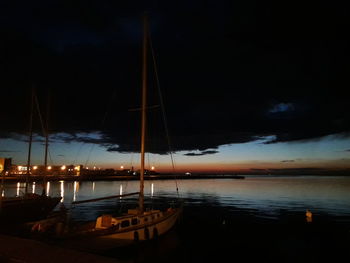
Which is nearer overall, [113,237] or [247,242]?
[113,237]

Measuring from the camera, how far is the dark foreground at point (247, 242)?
22.5 meters

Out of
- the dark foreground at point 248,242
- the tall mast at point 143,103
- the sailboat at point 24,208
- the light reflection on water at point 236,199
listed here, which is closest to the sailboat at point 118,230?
the tall mast at point 143,103

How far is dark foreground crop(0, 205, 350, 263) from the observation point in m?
22.5

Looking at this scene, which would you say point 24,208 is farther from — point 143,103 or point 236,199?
point 236,199

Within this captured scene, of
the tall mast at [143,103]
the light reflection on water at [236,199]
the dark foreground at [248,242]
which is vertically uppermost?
the tall mast at [143,103]

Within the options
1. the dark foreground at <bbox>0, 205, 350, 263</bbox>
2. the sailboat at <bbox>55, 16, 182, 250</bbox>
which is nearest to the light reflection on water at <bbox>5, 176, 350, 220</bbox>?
the sailboat at <bbox>55, 16, 182, 250</bbox>

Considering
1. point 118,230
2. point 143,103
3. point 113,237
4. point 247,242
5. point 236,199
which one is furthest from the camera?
point 236,199

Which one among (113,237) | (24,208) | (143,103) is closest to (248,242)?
(113,237)

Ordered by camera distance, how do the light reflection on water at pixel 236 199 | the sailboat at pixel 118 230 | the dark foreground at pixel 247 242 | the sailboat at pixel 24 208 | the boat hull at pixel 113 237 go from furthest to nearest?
the light reflection on water at pixel 236 199 → the sailboat at pixel 24 208 → the dark foreground at pixel 247 242 → the sailboat at pixel 118 230 → the boat hull at pixel 113 237

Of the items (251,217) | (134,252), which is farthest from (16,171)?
(134,252)

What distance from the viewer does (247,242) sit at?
28125mm

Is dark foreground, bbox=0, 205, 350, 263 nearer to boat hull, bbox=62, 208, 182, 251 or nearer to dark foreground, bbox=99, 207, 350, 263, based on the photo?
dark foreground, bbox=99, 207, 350, 263

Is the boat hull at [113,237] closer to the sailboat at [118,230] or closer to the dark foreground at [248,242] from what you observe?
the sailboat at [118,230]

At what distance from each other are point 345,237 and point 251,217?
14.6m
